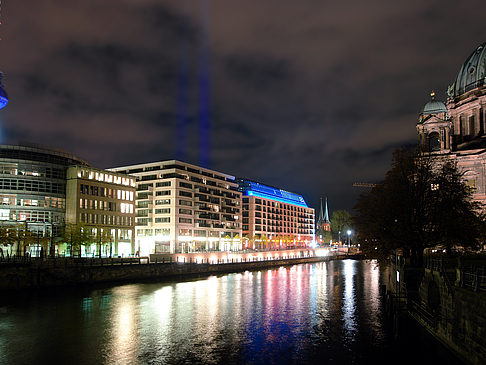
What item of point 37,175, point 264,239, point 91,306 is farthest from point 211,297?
point 264,239

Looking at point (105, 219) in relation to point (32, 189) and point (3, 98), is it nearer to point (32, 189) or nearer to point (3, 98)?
point (32, 189)

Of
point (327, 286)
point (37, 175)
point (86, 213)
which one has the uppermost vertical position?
point (37, 175)

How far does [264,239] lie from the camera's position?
186875 millimetres

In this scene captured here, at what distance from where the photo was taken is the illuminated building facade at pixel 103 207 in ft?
330

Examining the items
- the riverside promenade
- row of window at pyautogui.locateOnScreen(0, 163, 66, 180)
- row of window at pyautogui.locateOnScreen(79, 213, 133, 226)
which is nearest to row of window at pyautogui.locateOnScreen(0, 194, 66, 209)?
row of window at pyautogui.locateOnScreen(0, 163, 66, 180)

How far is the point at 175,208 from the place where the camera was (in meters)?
132

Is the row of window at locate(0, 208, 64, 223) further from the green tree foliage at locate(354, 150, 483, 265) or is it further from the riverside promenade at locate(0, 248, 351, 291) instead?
the green tree foliage at locate(354, 150, 483, 265)

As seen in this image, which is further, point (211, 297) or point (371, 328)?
point (211, 297)

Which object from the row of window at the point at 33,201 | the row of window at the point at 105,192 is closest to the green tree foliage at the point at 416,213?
the row of window at the point at 105,192

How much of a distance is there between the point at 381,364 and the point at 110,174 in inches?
3753

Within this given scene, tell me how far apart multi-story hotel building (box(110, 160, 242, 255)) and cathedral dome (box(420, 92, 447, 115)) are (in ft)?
240

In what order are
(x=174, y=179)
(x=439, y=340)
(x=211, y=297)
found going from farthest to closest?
(x=174, y=179) < (x=211, y=297) < (x=439, y=340)

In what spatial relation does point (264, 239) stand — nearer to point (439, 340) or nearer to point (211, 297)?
point (211, 297)

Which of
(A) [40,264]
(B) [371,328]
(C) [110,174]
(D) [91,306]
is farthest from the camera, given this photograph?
(C) [110,174]
